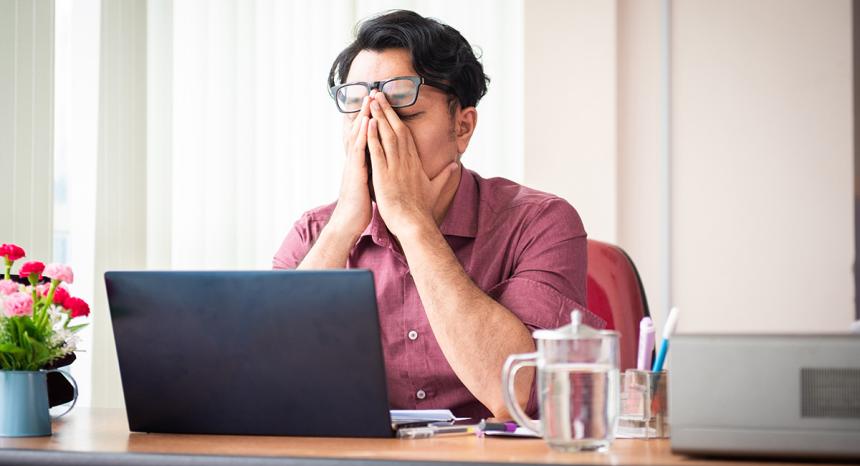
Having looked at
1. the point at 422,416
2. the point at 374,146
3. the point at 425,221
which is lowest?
the point at 422,416

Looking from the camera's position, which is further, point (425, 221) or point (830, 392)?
point (425, 221)

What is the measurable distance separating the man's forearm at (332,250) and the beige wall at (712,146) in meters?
1.13

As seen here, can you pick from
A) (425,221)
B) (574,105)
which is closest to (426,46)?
(425,221)

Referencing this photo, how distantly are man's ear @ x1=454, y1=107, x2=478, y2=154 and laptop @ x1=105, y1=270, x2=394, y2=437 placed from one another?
780 mm

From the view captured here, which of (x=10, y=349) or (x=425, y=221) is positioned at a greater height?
(x=425, y=221)

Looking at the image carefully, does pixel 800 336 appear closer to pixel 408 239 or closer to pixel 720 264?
pixel 408 239

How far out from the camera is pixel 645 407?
1.05 meters

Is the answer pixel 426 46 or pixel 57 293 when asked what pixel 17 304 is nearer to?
pixel 57 293

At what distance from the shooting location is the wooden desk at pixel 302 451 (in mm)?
875

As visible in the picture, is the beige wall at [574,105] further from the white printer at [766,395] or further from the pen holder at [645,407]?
the white printer at [766,395]

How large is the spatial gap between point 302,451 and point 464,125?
0.92 m

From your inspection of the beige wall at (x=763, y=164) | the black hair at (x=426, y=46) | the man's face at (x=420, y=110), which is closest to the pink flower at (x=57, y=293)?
the man's face at (x=420, y=110)

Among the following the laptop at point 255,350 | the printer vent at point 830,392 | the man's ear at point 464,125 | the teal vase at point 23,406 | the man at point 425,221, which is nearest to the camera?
the printer vent at point 830,392

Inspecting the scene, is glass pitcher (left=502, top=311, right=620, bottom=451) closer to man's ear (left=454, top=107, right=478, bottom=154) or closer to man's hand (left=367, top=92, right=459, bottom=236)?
man's hand (left=367, top=92, right=459, bottom=236)
